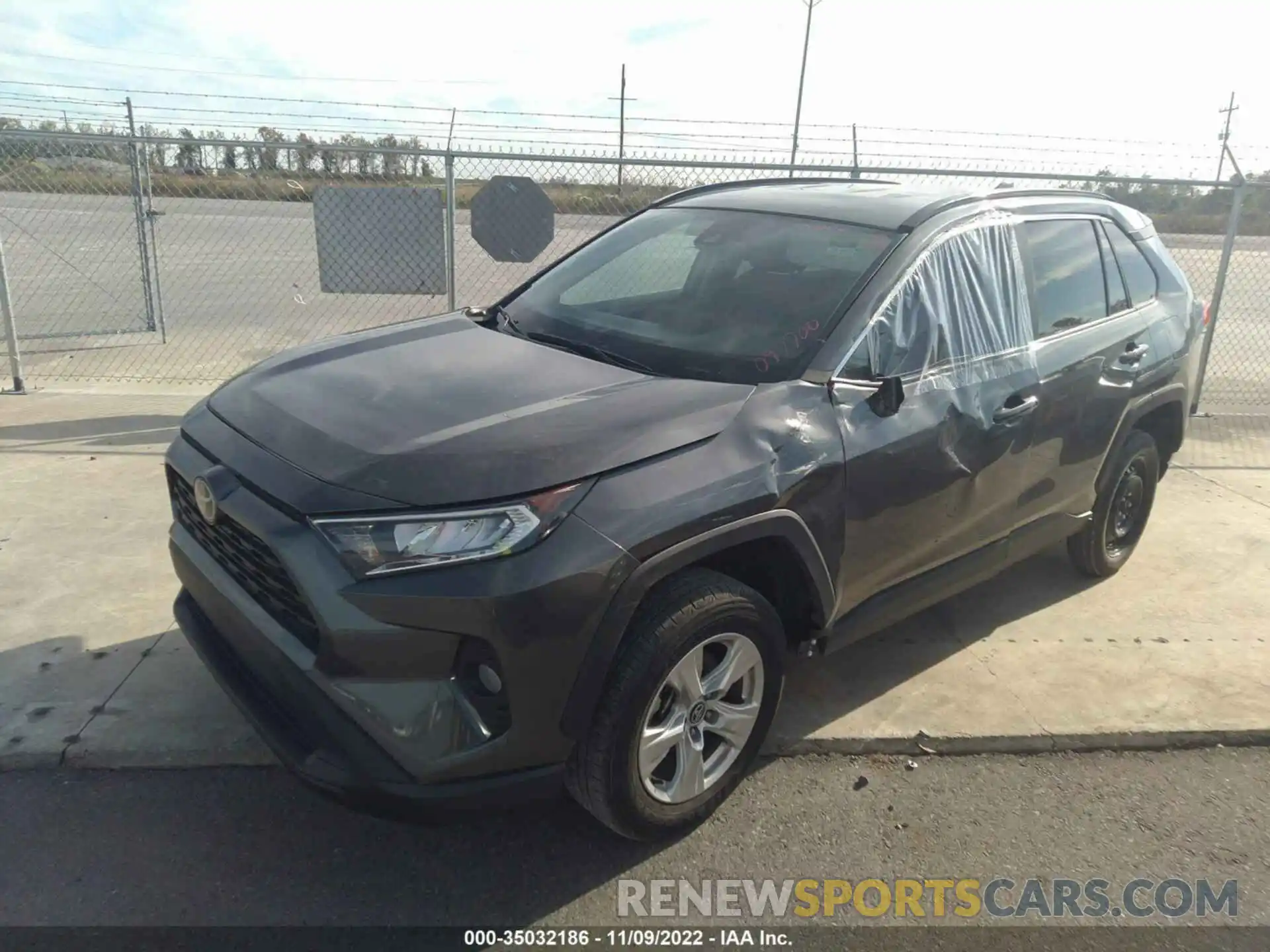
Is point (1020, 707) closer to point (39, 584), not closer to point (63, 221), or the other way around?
point (39, 584)

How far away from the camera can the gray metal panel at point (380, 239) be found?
655 centimetres

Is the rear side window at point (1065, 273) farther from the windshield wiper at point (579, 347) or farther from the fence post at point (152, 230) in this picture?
the fence post at point (152, 230)

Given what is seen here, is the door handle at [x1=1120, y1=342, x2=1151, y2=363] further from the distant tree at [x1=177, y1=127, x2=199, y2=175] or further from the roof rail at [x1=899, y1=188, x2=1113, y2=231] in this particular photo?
the distant tree at [x1=177, y1=127, x2=199, y2=175]

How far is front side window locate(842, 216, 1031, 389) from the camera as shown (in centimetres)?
311

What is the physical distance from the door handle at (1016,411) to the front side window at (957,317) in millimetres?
130

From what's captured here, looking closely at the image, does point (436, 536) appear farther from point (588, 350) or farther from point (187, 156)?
point (187, 156)

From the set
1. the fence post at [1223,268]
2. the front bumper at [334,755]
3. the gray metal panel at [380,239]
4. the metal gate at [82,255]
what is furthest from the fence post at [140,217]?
the fence post at [1223,268]

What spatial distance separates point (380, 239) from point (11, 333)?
9.76 ft

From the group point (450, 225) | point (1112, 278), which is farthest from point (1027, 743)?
point (450, 225)

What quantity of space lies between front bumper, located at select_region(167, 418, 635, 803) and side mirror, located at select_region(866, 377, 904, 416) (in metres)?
1.10

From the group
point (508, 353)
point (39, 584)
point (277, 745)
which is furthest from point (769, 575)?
point (39, 584)

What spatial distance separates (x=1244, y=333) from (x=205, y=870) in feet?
43.5

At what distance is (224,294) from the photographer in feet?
40.4

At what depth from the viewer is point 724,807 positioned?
2.96 m
